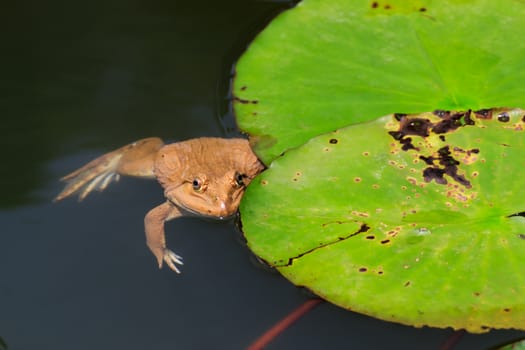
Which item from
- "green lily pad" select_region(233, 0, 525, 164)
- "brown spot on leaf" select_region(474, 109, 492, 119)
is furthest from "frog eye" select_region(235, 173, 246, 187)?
"brown spot on leaf" select_region(474, 109, 492, 119)

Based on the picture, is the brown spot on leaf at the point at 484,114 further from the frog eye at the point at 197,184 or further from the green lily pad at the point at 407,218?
the frog eye at the point at 197,184

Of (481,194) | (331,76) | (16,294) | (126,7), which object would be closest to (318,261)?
(481,194)

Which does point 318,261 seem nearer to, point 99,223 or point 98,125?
point 99,223

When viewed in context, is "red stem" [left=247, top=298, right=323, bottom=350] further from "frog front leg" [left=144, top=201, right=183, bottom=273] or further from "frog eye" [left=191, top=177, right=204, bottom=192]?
"frog eye" [left=191, top=177, right=204, bottom=192]

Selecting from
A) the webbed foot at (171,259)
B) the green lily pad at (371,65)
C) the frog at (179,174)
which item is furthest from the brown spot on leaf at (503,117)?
the webbed foot at (171,259)

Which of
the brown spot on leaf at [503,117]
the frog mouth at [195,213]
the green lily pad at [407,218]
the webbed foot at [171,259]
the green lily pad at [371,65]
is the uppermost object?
the green lily pad at [371,65]

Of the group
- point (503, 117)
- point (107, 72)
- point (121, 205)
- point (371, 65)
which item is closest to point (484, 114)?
point (503, 117)

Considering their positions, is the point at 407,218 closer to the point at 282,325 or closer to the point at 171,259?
the point at 282,325
